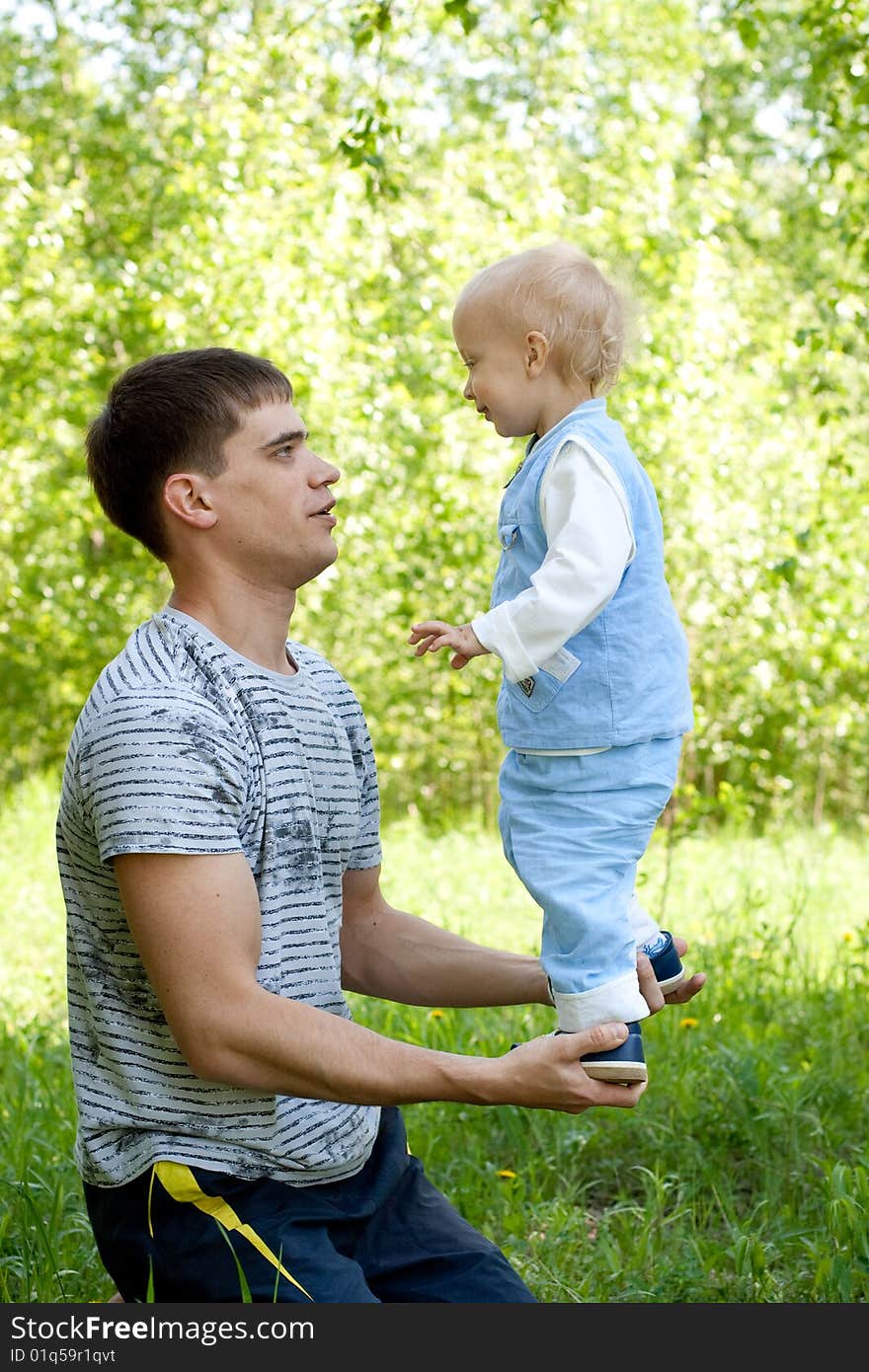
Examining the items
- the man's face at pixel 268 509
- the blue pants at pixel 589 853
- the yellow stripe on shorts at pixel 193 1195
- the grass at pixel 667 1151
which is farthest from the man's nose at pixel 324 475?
the grass at pixel 667 1151

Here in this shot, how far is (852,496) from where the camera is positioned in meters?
7.15

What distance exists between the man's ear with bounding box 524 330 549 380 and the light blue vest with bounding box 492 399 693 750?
88mm

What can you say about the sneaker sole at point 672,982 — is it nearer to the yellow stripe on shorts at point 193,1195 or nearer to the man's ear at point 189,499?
the yellow stripe on shorts at point 193,1195

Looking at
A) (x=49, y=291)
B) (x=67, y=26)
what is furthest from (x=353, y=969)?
(x=67, y=26)

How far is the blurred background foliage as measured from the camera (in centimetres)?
738

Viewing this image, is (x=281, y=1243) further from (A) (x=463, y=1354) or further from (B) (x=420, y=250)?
(B) (x=420, y=250)

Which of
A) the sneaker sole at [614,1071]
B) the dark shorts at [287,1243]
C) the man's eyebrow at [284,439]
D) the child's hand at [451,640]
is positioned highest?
the man's eyebrow at [284,439]

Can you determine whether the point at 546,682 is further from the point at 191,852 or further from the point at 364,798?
the point at 191,852

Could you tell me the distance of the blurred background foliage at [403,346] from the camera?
24.2ft

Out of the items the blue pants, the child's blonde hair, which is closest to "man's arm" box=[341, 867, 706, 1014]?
the blue pants

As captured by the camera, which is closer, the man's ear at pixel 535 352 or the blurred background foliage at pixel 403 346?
the man's ear at pixel 535 352

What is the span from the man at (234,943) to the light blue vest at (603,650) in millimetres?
304

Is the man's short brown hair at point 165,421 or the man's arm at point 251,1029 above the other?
the man's short brown hair at point 165,421

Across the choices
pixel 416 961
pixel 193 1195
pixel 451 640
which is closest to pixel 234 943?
pixel 193 1195
